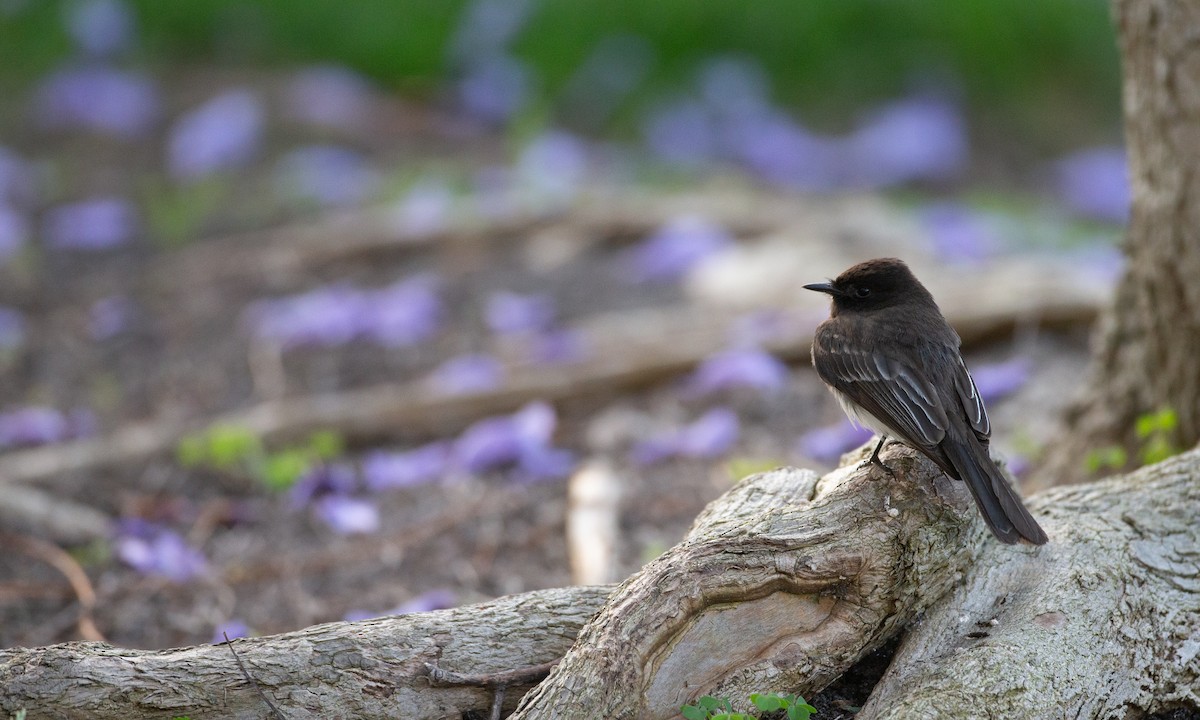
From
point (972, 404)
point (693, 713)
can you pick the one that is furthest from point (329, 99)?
point (693, 713)

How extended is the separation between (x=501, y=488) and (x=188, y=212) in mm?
3716

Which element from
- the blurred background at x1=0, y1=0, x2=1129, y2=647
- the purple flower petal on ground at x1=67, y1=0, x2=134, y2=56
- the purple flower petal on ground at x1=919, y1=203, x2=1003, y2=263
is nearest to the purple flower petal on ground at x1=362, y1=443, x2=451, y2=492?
the blurred background at x1=0, y1=0, x2=1129, y2=647

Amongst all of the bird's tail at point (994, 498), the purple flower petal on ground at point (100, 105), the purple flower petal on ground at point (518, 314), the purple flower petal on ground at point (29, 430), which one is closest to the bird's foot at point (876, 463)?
the bird's tail at point (994, 498)

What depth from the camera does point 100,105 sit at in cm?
891

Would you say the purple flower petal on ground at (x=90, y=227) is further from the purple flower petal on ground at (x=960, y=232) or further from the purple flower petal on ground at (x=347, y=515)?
the purple flower petal on ground at (x=960, y=232)

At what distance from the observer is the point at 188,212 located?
7695mm

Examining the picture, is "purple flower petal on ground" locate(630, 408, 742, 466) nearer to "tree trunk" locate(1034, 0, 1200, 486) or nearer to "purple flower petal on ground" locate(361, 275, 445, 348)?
"tree trunk" locate(1034, 0, 1200, 486)

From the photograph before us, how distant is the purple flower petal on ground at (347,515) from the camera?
455 cm

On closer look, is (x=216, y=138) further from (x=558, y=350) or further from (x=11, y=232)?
(x=558, y=350)

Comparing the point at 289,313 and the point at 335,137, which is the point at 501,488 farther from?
the point at 335,137

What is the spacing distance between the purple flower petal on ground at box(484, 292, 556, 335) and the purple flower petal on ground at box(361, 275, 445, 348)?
0.29 metres

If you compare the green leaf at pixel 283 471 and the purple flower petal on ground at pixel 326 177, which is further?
the purple flower petal on ground at pixel 326 177

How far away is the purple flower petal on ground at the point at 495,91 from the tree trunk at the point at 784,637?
262 inches

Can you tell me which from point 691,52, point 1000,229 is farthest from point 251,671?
point 691,52
